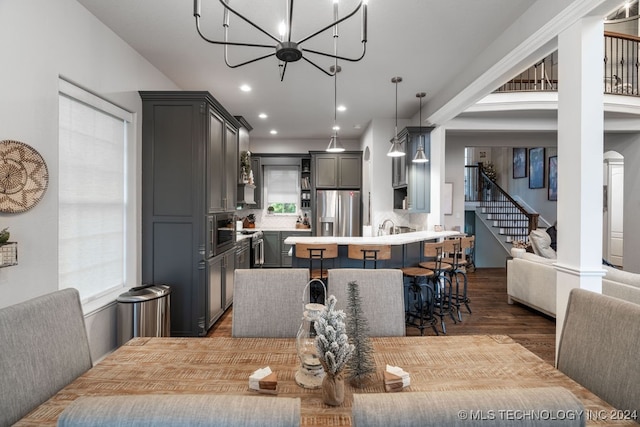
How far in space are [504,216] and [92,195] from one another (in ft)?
27.2

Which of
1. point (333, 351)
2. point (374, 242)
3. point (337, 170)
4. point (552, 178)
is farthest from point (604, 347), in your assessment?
point (552, 178)

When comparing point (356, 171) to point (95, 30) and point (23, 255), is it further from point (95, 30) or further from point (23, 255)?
point (23, 255)

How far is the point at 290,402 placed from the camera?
55 centimetres

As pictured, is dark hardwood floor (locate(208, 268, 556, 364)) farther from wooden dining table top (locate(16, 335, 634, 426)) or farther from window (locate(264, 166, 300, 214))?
window (locate(264, 166, 300, 214))

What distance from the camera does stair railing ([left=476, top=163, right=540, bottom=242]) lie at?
24.4 feet

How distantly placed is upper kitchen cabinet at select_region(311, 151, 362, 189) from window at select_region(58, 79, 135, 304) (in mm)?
4009

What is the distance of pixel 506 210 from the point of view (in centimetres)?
809

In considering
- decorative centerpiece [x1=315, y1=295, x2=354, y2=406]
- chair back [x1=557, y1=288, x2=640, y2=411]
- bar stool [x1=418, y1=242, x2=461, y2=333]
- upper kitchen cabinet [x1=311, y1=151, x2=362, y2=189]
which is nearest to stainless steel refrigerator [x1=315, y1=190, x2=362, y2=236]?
upper kitchen cabinet [x1=311, y1=151, x2=362, y2=189]

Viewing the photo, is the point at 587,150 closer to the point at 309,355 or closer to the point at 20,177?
the point at 309,355

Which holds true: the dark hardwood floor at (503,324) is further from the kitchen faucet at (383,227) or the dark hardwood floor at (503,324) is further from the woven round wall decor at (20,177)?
the woven round wall decor at (20,177)

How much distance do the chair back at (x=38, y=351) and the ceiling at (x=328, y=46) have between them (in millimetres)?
2272

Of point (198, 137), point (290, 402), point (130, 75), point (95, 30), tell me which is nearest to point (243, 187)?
point (198, 137)

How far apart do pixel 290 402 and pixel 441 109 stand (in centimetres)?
440

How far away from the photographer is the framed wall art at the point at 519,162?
9.13 meters
